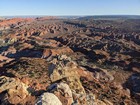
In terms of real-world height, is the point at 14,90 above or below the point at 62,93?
below

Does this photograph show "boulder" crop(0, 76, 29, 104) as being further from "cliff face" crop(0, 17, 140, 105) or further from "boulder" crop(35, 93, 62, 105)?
"boulder" crop(35, 93, 62, 105)

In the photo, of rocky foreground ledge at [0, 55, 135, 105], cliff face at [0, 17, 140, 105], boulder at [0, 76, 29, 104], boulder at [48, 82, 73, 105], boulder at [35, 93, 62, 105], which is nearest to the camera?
boulder at [35, 93, 62, 105]

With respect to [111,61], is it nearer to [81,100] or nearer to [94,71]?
[94,71]

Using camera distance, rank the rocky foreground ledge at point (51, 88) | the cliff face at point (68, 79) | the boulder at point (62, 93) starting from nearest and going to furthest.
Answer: the boulder at point (62, 93)
the rocky foreground ledge at point (51, 88)
the cliff face at point (68, 79)

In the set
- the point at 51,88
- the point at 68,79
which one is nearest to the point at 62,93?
the point at 51,88

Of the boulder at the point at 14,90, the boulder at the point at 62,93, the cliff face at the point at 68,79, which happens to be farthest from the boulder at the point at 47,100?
the boulder at the point at 14,90

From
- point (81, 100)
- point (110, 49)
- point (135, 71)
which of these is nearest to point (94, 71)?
point (135, 71)

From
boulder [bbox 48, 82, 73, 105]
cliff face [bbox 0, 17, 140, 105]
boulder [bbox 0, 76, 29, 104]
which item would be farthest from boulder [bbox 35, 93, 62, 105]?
boulder [bbox 0, 76, 29, 104]

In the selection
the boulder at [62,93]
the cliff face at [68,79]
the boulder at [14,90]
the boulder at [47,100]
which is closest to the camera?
the boulder at [47,100]

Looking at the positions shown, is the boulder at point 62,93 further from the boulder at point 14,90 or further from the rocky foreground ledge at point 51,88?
the boulder at point 14,90

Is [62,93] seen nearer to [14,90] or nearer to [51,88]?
[51,88]

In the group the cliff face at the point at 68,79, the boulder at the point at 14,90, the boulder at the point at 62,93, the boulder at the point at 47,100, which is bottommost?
the cliff face at the point at 68,79

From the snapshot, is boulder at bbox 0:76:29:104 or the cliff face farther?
the cliff face
